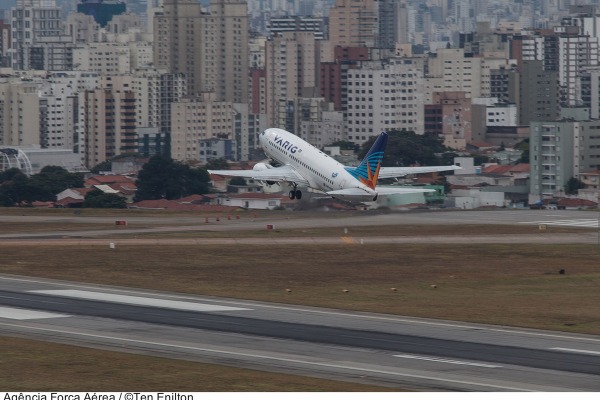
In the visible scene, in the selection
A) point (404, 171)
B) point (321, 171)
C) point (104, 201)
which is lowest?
point (104, 201)

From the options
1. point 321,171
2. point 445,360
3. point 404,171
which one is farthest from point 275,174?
point 445,360

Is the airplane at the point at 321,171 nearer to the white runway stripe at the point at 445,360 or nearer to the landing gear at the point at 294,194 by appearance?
the landing gear at the point at 294,194

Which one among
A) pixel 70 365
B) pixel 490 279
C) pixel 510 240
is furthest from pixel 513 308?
pixel 510 240

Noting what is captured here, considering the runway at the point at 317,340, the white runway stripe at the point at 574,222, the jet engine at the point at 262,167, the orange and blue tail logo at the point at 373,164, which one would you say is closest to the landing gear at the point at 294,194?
the jet engine at the point at 262,167

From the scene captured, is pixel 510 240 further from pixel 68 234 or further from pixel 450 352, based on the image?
pixel 450 352

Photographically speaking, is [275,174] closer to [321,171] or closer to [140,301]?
[321,171]

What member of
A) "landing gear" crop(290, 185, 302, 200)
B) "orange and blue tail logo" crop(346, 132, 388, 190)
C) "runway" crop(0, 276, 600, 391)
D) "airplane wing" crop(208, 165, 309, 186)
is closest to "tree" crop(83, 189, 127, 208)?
"airplane wing" crop(208, 165, 309, 186)
